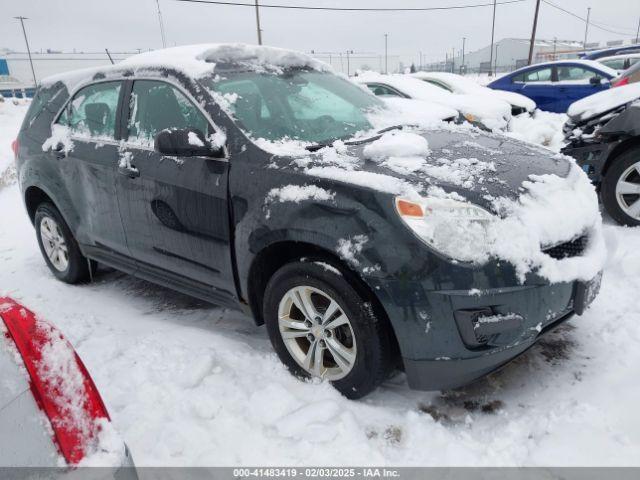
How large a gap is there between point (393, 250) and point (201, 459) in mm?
1264

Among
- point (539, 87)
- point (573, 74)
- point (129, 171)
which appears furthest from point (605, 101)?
Answer: point (573, 74)

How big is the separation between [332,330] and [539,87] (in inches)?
424

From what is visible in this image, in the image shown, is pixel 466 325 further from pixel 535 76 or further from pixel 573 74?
pixel 535 76

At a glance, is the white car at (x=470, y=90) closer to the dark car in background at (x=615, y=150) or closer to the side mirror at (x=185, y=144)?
the dark car in background at (x=615, y=150)

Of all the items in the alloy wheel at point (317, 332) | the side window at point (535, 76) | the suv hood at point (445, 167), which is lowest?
the alloy wheel at point (317, 332)

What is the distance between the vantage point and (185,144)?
2654 millimetres

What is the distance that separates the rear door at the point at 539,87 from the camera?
36.5 ft

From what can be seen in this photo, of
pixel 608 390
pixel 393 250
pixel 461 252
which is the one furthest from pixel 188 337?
pixel 608 390

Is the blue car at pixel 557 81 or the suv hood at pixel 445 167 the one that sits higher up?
the suv hood at pixel 445 167

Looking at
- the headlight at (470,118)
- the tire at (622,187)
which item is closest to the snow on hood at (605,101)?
the tire at (622,187)

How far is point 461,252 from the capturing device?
2.07 metres

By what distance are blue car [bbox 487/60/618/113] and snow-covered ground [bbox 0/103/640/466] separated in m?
8.66

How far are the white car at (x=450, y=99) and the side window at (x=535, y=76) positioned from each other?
366 centimetres

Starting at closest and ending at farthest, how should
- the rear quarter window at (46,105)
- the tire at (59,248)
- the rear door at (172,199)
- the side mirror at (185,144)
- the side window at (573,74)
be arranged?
the side mirror at (185,144) < the rear door at (172,199) < the rear quarter window at (46,105) < the tire at (59,248) < the side window at (573,74)
